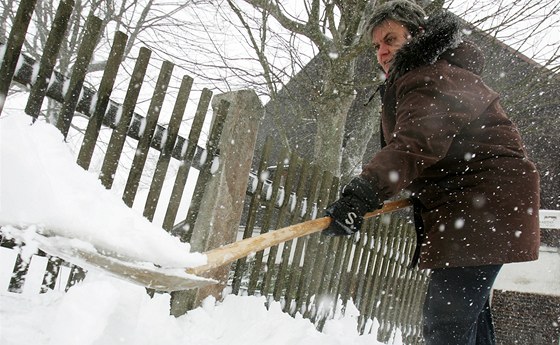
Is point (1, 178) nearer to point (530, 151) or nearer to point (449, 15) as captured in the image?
point (449, 15)

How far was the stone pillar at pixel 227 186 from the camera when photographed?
8.29 feet

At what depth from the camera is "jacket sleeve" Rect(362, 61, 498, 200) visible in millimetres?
1682

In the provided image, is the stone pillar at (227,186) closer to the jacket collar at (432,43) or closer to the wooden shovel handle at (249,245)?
the wooden shovel handle at (249,245)

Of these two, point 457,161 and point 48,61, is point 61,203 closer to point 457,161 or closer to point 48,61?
point 48,61

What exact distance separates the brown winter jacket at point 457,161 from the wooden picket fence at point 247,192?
113cm

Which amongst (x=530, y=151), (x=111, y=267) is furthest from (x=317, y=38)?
(x=530, y=151)

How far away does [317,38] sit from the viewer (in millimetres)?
5480

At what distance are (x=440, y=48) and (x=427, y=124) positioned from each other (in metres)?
0.38

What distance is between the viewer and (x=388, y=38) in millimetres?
2119

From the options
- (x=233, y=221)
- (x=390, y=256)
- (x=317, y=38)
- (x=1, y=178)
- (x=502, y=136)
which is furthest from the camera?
(x=317, y=38)

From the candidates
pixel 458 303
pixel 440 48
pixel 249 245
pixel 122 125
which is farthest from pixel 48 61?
pixel 458 303

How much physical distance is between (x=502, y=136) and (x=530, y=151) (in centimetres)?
1045

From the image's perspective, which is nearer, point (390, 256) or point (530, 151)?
point (390, 256)

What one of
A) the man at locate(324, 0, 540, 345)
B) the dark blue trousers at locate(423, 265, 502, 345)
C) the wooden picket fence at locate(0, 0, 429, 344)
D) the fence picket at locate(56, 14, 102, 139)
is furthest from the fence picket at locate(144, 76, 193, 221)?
the dark blue trousers at locate(423, 265, 502, 345)
